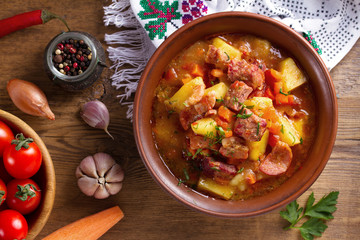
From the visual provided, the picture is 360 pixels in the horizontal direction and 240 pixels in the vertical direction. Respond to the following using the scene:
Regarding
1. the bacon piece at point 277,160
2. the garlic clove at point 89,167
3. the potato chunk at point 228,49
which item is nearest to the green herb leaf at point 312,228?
the bacon piece at point 277,160

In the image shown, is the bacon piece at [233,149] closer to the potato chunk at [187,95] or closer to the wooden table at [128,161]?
the potato chunk at [187,95]

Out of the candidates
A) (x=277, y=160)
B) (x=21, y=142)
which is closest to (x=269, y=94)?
(x=277, y=160)

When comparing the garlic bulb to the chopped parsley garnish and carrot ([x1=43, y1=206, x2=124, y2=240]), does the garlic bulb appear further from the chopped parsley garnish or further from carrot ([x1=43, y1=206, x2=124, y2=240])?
the chopped parsley garnish

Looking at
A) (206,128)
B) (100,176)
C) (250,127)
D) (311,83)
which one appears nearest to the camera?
(250,127)

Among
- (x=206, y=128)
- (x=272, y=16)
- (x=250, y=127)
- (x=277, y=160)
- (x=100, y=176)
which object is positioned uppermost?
(x=272, y=16)

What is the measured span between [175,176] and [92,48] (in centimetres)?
117

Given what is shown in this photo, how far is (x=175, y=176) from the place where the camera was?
2.82 meters

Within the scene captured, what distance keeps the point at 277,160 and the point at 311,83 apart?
25.4 inches

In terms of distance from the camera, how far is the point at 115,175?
301 centimetres

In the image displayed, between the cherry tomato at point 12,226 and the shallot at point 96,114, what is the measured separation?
869 millimetres

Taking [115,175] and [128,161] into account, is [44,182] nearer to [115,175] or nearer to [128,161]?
[115,175]

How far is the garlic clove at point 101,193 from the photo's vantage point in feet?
9.78

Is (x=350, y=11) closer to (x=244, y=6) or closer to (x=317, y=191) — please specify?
(x=244, y=6)

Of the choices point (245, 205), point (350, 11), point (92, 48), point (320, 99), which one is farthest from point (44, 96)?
point (350, 11)
